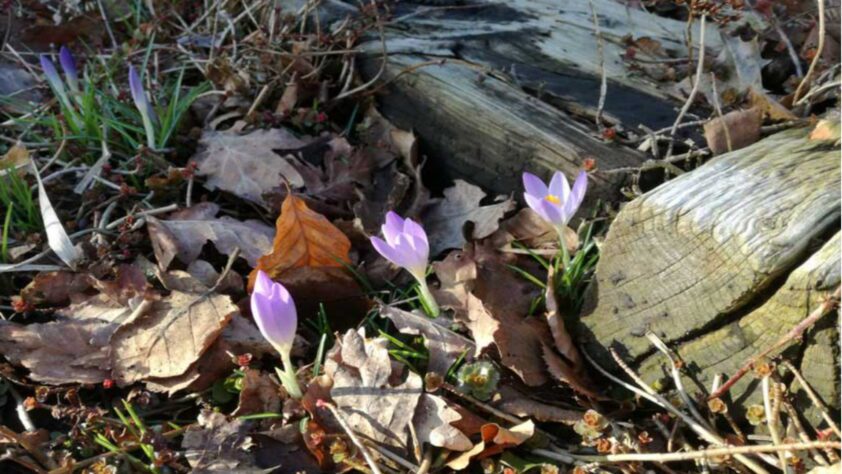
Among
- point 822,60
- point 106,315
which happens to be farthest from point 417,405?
point 822,60

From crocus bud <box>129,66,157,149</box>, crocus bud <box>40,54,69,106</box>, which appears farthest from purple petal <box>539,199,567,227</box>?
crocus bud <box>40,54,69,106</box>

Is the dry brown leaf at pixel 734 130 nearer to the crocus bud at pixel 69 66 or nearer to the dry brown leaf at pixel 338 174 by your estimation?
the dry brown leaf at pixel 338 174

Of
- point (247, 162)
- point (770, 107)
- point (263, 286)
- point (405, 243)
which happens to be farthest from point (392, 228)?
point (770, 107)

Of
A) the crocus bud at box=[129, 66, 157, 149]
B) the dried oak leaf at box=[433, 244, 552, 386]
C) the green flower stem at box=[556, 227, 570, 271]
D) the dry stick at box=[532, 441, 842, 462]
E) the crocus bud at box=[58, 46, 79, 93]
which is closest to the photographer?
the dry stick at box=[532, 441, 842, 462]

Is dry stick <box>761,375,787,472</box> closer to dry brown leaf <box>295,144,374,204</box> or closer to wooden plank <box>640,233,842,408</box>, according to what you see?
wooden plank <box>640,233,842,408</box>

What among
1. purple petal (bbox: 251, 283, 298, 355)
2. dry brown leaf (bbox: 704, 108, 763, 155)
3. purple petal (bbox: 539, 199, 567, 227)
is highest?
dry brown leaf (bbox: 704, 108, 763, 155)

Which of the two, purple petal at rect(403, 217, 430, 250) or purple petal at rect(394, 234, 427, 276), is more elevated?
purple petal at rect(403, 217, 430, 250)

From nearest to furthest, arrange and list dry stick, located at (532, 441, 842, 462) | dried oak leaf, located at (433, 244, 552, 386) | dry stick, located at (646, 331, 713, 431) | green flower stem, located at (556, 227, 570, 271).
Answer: dry stick, located at (532, 441, 842, 462) < dry stick, located at (646, 331, 713, 431) < dried oak leaf, located at (433, 244, 552, 386) < green flower stem, located at (556, 227, 570, 271)

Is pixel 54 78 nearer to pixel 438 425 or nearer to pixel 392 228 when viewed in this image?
pixel 392 228
